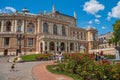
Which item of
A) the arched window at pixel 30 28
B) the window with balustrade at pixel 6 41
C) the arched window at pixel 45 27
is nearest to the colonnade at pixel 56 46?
the arched window at pixel 45 27

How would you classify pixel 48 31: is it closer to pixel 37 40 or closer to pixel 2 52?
pixel 37 40

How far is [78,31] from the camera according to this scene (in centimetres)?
8619

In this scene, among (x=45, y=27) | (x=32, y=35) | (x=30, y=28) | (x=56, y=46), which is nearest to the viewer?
(x=56, y=46)

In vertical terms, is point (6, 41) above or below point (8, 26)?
below

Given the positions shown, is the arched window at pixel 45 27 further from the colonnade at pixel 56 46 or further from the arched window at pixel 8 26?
the arched window at pixel 8 26

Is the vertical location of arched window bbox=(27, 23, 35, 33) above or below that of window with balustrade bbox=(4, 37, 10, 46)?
above

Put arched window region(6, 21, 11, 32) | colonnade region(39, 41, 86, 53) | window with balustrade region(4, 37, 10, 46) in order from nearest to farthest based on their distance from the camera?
colonnade region(39, 41, 86, 53)
window with balustrade region(4, 37, 10, 46)
arched window region(6, 21, 11, 32)

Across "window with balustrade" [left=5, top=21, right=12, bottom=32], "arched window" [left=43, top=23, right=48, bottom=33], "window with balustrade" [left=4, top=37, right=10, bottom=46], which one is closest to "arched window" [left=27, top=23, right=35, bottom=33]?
"arched window" [left=43, top=23, right=48, bottom=33]

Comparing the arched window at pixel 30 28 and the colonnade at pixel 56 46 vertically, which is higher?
the arched window at pixel 30 28

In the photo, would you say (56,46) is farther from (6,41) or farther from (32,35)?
(6,41)

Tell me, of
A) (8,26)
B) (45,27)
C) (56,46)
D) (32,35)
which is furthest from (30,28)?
(56,46)

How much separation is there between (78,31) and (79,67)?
7074 centimetres

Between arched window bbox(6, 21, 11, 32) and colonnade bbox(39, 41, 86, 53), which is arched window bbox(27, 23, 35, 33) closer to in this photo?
arched window bbox(6, 21, 11, 32)

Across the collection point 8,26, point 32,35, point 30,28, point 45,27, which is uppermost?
point 8,26
